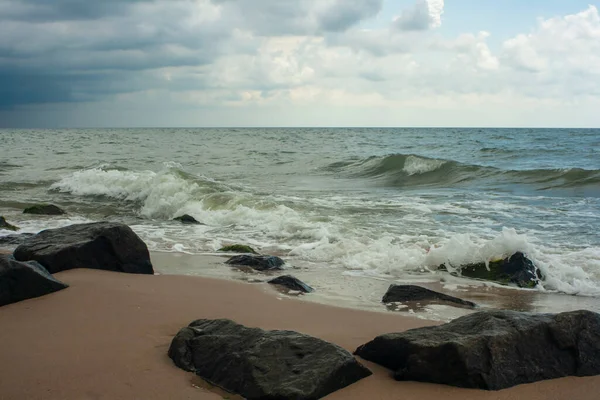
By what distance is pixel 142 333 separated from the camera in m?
4.55

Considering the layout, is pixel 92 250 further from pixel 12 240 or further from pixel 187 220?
pixel 187 220

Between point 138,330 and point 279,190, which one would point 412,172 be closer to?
point 279,190

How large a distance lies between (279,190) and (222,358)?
14.9 metres

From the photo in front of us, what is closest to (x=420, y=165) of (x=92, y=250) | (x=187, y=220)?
(x=187, y=220)

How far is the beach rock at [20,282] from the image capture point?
16.9 feet

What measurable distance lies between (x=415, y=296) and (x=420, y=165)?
64.9 feet

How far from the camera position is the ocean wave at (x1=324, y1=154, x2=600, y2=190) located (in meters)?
19.9

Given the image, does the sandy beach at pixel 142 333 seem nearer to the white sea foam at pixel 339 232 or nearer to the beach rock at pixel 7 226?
the white sea foam at pixel 339 232

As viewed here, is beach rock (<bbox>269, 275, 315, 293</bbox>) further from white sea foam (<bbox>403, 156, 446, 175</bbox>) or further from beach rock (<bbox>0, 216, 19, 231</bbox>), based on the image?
white sea foam (<bbox>403, 156, 446, 175</bbox>)

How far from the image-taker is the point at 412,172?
25.1 metres

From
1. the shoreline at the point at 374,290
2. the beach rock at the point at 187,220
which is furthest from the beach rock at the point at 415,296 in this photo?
the beach rock at the point at 187,220

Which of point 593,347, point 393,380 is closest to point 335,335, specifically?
point 393,380

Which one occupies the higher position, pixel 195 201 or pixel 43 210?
pixel 195 201

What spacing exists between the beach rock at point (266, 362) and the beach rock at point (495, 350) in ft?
1.08
